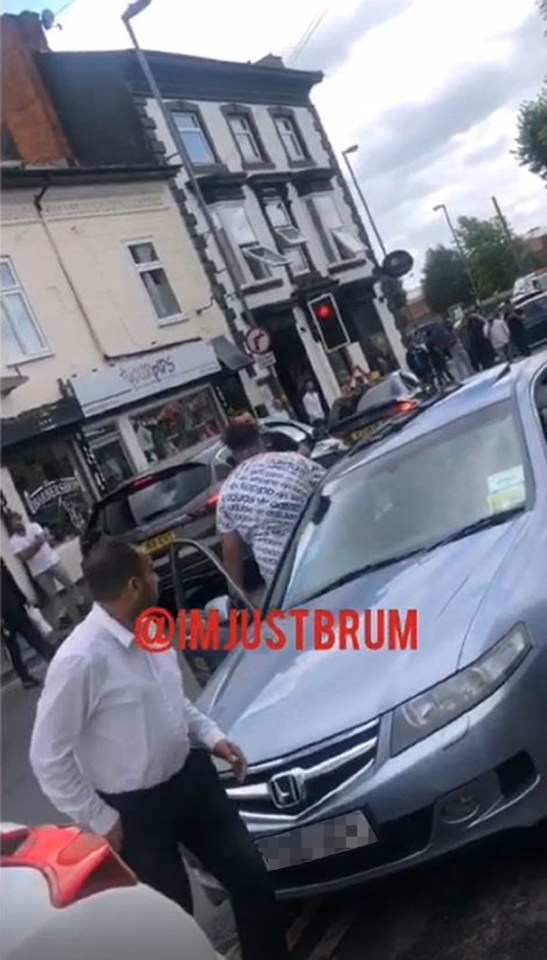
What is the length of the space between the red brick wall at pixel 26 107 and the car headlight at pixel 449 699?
21.4m

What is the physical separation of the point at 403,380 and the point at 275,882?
12.2 meters

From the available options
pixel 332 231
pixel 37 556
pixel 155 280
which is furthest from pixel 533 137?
pixel 37 556

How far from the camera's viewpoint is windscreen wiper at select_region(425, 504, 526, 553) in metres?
4.19

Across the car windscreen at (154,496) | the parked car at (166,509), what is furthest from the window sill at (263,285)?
the car windscreen at (154,496)

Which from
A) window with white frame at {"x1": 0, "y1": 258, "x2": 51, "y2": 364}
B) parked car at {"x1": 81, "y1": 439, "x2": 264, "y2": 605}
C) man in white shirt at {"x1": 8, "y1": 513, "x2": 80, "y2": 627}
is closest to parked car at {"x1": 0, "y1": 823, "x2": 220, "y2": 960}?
parked car at {"x1": 81, "y1": 439, "x2": 264, "y2": 605}

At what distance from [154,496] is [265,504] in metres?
5.07

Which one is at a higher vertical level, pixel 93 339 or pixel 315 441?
pixel 93 339

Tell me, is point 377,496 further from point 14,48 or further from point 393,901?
point 14,48

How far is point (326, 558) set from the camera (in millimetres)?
4902

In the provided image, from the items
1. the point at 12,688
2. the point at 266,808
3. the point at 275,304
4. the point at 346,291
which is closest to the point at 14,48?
the point at 275,304

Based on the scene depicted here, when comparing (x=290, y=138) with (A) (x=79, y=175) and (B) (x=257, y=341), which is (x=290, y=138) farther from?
(B) (x=257, y=341)

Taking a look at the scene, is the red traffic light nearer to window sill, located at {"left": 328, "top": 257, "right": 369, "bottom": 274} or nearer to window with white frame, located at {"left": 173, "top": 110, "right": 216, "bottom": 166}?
window with white frame, located at {"left": 173, "top": 110, "right": 216, "bottom": 166}
